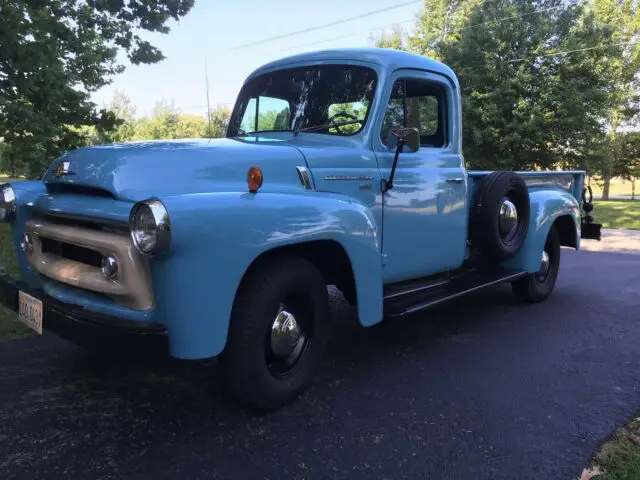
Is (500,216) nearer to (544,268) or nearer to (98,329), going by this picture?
(544,268)

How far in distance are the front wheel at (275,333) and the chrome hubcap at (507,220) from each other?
2.13 meters

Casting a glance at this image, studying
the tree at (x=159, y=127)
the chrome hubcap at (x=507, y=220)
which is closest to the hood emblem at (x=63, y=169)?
the chrome hubcap at (x=507, y=220)

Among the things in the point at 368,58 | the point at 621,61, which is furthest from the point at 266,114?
the point at 621,61

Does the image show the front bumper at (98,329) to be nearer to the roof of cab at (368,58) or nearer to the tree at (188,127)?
the roof of cab at (368,58)

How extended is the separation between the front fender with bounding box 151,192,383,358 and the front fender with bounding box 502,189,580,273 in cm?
279

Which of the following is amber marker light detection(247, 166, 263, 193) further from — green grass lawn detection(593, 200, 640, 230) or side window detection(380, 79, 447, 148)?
green grass lawn detection(593, 200, 640, 230)

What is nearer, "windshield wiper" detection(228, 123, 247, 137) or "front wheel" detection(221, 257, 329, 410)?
"front wheel" detection(221, 257, 329, 410)

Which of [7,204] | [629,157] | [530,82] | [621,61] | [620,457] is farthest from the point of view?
[629,157]

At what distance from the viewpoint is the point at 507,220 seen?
177 inches

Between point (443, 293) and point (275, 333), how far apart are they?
1.57m

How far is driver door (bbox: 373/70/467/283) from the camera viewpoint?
3.51m

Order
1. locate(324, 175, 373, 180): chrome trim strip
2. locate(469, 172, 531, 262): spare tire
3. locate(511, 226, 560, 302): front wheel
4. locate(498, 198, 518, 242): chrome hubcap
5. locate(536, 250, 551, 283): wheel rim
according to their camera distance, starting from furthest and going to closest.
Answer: locate(536, 250, 551, 283): wheel rim → locate(511, 226, 560, 302): front wheel → locate(498, 198, 518, 242): chrome hubcap → locate(469, 172, 531, 262): spare tire → locate(324, 175, 373, 180): chrome trim strip

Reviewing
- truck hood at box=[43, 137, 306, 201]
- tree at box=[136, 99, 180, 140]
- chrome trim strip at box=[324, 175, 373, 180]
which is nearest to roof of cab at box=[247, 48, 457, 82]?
chrome trim strip at box=[324, 175, 373, 180]

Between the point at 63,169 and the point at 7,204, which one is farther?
the point at 7,204
